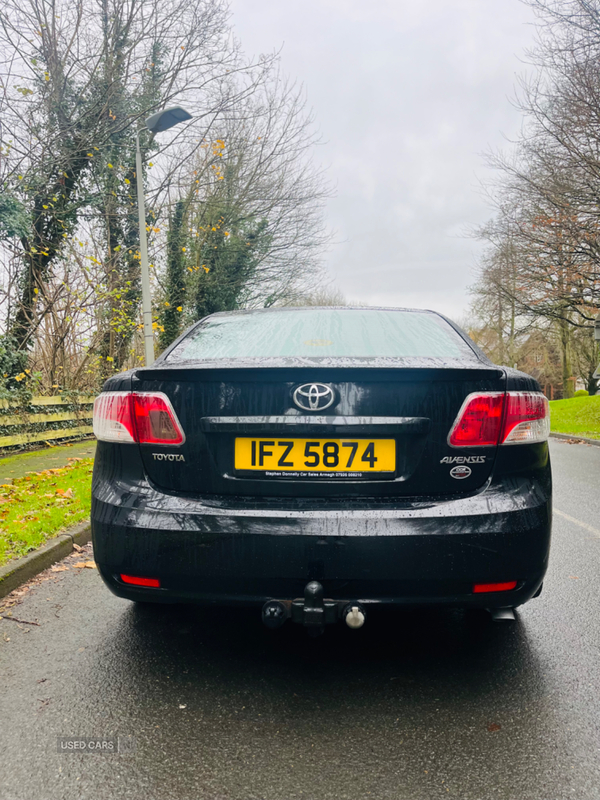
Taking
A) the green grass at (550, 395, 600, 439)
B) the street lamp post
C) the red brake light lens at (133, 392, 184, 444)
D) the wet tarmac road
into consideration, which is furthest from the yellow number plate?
the green grass at (550, 395, 600, 439)

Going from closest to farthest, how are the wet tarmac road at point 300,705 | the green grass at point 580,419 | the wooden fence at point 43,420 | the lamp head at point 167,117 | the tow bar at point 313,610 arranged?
1. the wet tarmac road at point 300,705
2. the tow bar at point 313,610
3. the wooden fence at point 43,420
4. the lamp head at point 167,117
5. the green grass at point 580,419

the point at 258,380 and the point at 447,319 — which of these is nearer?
the point at 258,380

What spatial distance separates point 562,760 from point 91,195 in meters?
14.1

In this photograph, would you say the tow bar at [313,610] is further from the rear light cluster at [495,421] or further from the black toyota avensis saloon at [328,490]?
the rear light cluster at [495,421]

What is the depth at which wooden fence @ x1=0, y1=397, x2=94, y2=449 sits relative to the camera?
11.1 m

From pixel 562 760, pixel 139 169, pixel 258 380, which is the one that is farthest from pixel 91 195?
pixel 562 760

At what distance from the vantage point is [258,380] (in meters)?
2.36

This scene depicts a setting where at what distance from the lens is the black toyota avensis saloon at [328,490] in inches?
89.0

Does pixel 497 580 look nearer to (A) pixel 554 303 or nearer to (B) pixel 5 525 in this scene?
(B) pixel 5 525

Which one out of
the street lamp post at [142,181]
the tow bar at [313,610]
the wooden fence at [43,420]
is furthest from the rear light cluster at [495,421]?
the street lamp post at [142,181]

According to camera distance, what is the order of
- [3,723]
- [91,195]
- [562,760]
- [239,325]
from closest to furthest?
1. [562,760]
2. [3,723]
3. [239,325]
4. [91,195]

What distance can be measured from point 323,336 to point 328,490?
101 centimetres

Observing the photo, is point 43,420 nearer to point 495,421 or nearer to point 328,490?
point 328,490

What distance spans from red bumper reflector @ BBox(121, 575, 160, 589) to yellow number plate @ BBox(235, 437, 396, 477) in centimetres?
61
